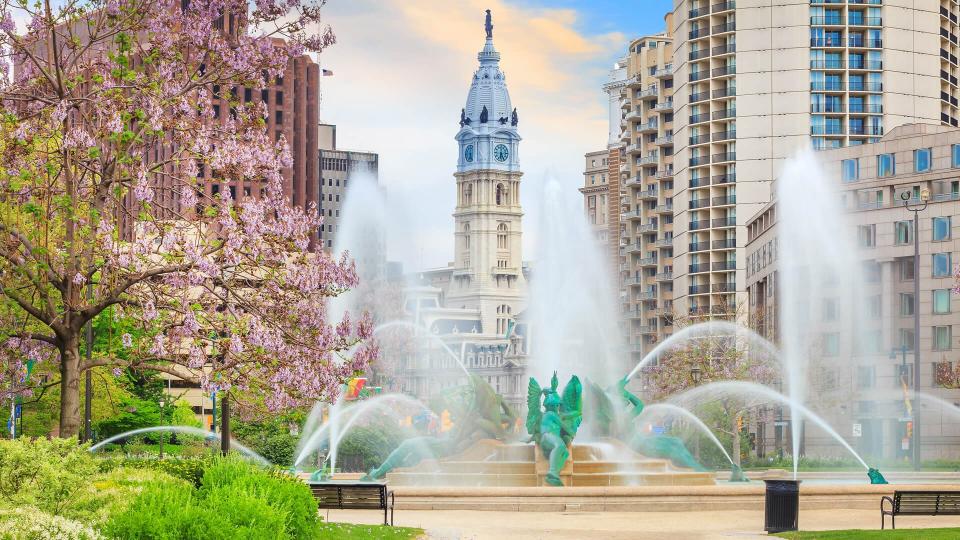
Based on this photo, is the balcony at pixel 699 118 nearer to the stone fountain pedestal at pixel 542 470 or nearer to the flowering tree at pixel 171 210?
the stone fountain pedestal at pixel 542 470

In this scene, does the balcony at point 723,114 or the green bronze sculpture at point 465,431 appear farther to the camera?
the balcony at point 723,114

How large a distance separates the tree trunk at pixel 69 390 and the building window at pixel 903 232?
6381 cm

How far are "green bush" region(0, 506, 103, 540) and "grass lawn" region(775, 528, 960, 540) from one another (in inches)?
577

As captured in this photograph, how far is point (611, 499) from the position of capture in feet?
113

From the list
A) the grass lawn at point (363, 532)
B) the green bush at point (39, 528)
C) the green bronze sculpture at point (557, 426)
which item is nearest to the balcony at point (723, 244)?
the green bronze sculpture at point (557, 426)

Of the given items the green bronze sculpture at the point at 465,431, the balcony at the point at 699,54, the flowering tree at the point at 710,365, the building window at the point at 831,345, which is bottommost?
the green bronze sculpture at the point at 465,431

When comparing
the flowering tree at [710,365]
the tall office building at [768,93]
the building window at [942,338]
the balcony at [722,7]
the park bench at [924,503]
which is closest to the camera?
the park bench at [924,503]

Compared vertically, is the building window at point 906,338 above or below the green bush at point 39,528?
above

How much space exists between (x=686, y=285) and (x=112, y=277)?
100334 millimetres

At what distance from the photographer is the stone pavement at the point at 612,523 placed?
92.2 ft

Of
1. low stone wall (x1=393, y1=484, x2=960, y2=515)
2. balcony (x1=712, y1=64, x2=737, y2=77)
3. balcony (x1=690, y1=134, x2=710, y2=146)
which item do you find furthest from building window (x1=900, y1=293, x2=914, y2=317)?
low stone wall (x1=393, y1=484, x2=960, y2=515)

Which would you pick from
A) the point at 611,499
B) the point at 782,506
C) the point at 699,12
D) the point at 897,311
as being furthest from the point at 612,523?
the point at 699,12

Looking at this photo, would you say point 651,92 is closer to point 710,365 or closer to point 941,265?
point 941,265

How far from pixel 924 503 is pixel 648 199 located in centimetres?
10256
